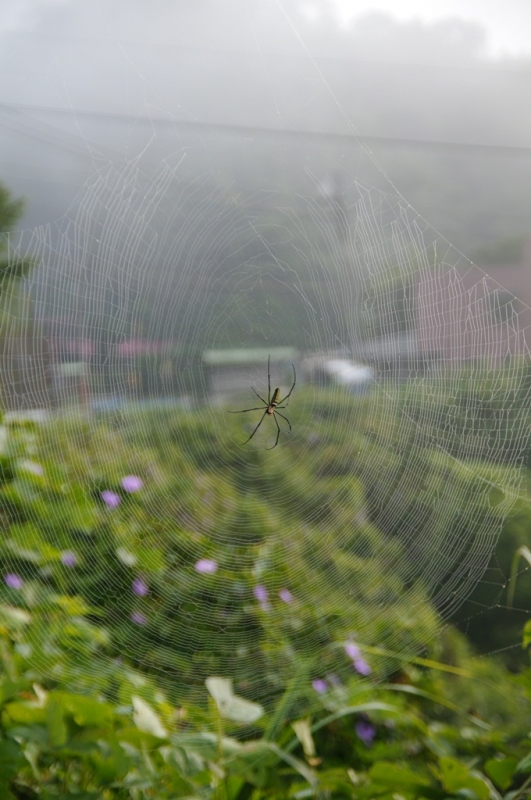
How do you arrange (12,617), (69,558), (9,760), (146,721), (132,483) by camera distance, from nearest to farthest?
(9,760)
(146,721)
(12,617)
(69,558)
(132,483)

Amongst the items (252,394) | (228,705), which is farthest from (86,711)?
(252,394)

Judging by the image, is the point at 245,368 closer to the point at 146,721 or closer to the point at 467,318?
the point at 467,318

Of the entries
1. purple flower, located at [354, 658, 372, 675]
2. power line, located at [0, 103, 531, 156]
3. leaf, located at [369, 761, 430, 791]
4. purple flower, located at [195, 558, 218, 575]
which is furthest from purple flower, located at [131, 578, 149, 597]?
power line, located at [0, 103, 531, 156]

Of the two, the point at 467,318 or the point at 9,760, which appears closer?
the point at 9,760

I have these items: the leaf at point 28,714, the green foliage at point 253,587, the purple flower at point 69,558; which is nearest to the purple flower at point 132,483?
the green foliage at point 253,587

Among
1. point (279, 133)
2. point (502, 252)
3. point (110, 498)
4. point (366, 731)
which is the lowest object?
point (366, 731)

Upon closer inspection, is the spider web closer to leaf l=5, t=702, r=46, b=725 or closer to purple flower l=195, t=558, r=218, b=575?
purple flower l=195, t=558, r=218, b=575

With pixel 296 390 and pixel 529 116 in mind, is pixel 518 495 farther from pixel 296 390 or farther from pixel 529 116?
pixel 529 116
